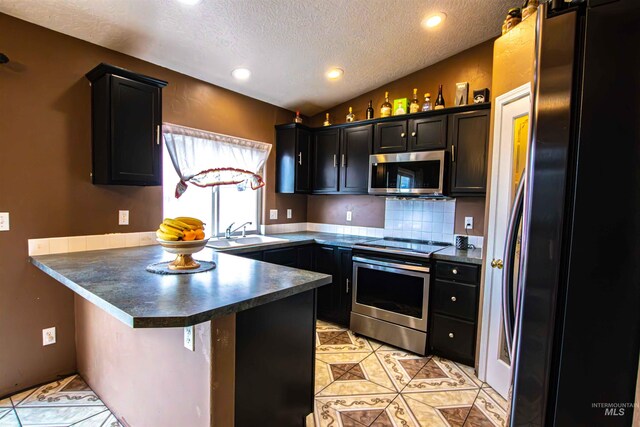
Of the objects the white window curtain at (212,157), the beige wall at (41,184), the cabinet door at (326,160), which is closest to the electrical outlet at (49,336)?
the beige wall at (41,184)

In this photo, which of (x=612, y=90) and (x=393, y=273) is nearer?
(x=612, y=90)

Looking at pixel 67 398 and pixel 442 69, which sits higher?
pixel 442 69

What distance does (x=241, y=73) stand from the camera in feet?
9.88

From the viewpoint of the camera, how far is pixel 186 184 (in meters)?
2.98

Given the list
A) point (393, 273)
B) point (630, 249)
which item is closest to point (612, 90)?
point (630, 249)

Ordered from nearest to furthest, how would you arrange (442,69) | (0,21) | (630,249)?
(630,249), (0,21), (442,69)

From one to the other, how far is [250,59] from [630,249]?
2.87 meters

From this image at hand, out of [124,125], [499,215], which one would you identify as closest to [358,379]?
[499,215]

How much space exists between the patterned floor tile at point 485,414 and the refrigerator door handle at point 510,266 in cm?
128

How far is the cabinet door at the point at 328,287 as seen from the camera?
334 centimetres

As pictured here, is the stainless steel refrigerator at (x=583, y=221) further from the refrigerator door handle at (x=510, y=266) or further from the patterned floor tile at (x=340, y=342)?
the patterned floor tile at (x=340, y=342)

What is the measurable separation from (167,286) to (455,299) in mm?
2176

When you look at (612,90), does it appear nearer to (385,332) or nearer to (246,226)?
(385,332)

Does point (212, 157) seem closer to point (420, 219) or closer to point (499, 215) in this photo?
point (420, 219)
